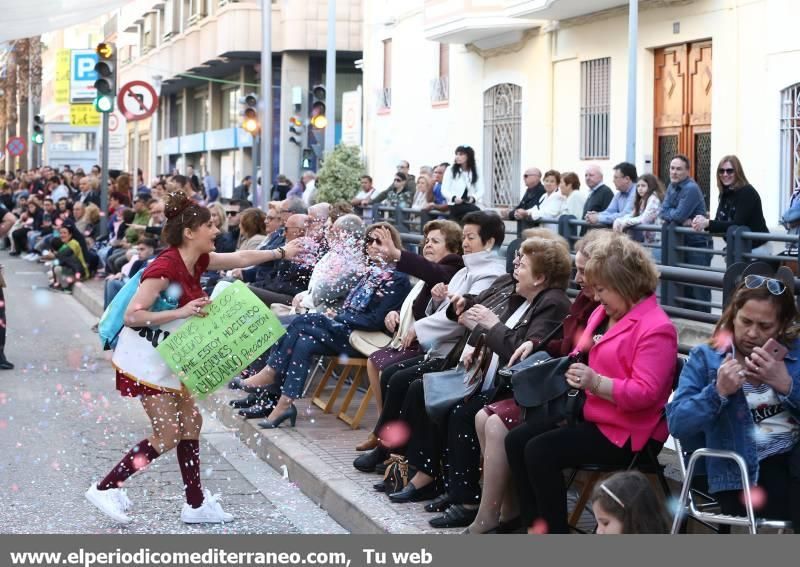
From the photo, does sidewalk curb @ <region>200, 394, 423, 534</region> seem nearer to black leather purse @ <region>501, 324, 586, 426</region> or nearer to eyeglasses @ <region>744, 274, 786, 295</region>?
black leather purse @ <region>501, 324, 586, 426</region>

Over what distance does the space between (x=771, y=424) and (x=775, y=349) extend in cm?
36

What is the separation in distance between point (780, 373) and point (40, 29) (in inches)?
276

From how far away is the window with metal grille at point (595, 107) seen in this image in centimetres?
2236

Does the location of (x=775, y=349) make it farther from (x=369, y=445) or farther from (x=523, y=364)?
(x=369, y=445)

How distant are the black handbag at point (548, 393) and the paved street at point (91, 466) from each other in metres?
1.61

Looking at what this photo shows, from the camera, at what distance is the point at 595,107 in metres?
22.7

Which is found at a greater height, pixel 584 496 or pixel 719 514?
pixel 719 514

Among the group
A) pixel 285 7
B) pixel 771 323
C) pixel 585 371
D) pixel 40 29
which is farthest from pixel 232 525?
pixel 285 7

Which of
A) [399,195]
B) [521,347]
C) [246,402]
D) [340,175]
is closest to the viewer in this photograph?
[521,347]

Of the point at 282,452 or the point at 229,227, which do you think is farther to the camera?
the point at 229,227

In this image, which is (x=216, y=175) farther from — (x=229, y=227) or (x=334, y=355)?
(x=334, y=355)

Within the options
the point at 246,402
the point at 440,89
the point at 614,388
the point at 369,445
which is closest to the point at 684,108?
the point at 440,89

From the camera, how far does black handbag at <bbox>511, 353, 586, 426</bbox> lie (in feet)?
20.3
